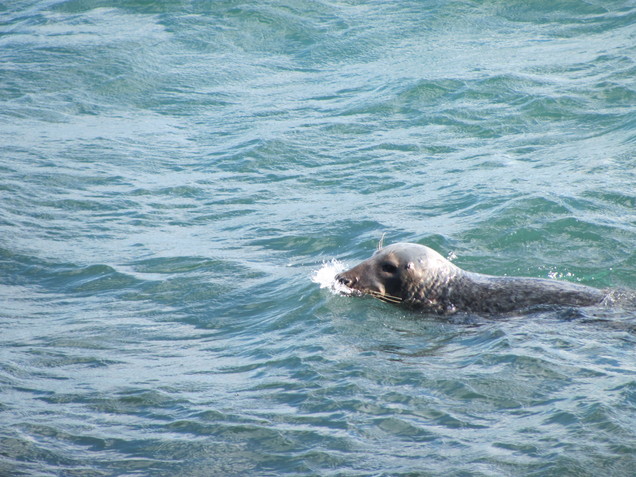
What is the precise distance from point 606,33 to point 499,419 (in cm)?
1367

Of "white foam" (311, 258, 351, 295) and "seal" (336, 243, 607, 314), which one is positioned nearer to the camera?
"seal" (336, 243, 607, 314)

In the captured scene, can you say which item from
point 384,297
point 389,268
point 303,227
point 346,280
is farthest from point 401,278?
point 303,227

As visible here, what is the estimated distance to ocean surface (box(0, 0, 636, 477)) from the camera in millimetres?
6340

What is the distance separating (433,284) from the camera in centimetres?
918

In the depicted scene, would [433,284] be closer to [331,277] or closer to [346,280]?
[346,280]

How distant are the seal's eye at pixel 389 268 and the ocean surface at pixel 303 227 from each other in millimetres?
522

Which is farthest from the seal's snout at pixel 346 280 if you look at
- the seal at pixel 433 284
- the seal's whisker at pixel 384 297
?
the seal's whisker at pixel 384 297

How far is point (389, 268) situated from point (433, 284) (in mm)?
466

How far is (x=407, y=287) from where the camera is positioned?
9188 mm

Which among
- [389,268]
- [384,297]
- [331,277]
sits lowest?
[384,297]

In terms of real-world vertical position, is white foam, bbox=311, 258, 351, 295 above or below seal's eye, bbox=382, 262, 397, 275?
below

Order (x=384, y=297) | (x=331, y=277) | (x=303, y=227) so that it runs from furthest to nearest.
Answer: (x=303, y=227), (x=331, y=277), (x=384, y=297)

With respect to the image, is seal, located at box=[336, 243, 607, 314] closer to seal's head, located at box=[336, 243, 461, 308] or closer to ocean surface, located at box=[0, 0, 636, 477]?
seal's head, located at box=[336, 243, 461, 308]

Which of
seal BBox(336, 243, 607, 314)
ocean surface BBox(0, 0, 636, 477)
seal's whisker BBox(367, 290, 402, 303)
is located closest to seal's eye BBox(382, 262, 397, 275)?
A: seal BBox(336, 243, 607, 314)
